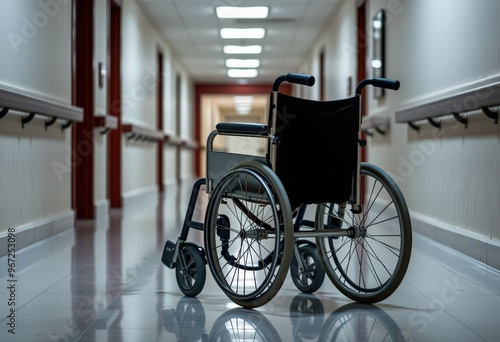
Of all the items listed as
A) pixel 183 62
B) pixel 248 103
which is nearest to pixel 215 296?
pixel 183 62

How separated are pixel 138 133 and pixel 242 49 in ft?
15.6

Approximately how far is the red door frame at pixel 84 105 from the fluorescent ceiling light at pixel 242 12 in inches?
114

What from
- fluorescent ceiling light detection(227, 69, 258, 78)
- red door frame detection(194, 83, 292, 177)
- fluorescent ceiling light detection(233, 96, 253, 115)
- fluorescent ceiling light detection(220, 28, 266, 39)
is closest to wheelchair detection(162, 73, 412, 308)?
fluorescent ceiling light detection(220, 28, 266, 39)

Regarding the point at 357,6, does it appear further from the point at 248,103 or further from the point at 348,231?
the point at 248,103

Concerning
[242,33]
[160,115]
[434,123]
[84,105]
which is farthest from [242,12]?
[434,123]

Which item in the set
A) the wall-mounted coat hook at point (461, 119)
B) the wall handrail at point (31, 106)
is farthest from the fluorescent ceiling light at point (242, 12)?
the wall-mounted coat hook at point (461, 119)

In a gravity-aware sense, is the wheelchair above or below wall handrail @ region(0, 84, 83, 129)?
below

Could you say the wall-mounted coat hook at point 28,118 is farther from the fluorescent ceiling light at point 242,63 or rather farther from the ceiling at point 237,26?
the fluorescent ceiling light at point 242,63

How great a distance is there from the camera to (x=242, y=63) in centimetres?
1459

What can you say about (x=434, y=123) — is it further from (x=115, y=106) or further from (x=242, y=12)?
(x=242, y=12)

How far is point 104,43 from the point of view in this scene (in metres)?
7.01

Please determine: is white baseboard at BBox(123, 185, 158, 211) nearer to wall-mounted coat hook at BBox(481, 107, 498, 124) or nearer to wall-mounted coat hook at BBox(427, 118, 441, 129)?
wall-mounted coat hook at BBox(427, 118, 441, 129)

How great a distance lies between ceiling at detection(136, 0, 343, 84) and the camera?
8805mm

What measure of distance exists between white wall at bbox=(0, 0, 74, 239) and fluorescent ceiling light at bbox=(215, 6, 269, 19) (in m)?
3.79
